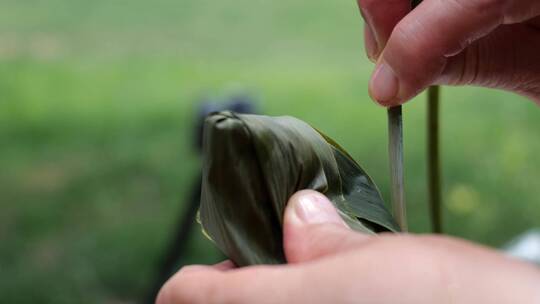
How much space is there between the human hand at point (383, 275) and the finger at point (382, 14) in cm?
26

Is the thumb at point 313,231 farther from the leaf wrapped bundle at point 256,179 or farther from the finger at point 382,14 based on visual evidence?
the finger at point 382,14

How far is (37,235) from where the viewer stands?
5.10ft

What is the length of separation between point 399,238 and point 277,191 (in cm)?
8

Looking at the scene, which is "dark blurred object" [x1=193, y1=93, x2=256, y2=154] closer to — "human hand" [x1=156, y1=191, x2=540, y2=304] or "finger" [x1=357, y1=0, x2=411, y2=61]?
"finger" [x1=357, y1=0, x2=411, y2=61]

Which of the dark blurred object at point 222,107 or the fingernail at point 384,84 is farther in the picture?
the dark blurred object at point 222,107

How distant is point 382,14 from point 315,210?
0.25 m

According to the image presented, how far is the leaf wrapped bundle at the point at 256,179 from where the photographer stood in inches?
13.5

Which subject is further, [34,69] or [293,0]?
[293,0]

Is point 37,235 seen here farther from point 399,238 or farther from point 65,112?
point 399,238

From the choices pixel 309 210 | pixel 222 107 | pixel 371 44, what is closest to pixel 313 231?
pixel 309 210

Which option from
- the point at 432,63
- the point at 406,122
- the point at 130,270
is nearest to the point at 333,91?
the point at 406,122

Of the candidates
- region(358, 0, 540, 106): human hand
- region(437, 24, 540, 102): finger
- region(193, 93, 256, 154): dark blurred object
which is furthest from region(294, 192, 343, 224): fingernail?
region(193, 93, 256, 154): dark blurred object

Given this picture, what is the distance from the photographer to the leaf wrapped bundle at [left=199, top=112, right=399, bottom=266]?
342 mm

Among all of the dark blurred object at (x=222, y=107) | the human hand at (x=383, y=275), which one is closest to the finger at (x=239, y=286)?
the human hand at (x=383, y=275)
